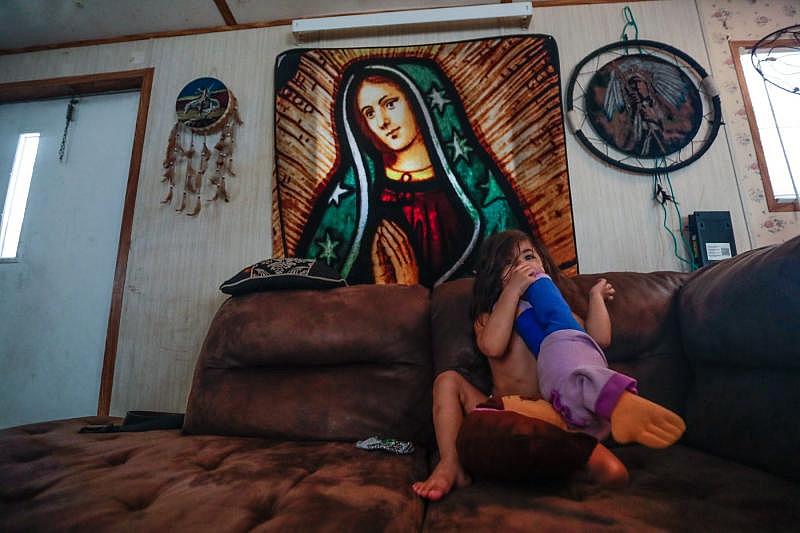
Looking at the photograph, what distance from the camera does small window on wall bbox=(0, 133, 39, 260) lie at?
7.03 feet

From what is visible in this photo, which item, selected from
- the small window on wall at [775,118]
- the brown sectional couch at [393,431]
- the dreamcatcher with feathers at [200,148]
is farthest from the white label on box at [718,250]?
the dreamcatcher with feathers at [200,148]

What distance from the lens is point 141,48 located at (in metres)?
2.15

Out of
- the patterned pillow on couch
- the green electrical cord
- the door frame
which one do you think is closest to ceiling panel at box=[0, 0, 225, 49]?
the door frame

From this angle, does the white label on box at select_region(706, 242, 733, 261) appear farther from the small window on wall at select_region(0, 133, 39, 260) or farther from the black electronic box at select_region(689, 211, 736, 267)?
the small window on wall at select_region(0, 133, 39, 260)

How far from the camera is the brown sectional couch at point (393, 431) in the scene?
0.61 m

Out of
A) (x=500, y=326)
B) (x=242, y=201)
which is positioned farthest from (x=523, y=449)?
(x=242, y=201)

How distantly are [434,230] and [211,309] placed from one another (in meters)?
1.08

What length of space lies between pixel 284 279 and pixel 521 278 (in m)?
0.78

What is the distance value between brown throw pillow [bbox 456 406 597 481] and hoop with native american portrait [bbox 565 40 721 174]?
1.50 m

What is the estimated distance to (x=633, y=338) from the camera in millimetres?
1121

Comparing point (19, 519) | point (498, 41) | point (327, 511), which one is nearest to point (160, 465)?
point (19, 519)

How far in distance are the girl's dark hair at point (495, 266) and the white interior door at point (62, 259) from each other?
1903mm

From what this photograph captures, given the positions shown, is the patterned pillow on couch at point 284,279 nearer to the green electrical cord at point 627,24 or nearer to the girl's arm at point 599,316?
the girl's arm at point 599,316

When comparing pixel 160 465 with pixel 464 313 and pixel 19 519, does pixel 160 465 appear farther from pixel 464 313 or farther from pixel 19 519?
pixel 464 313
